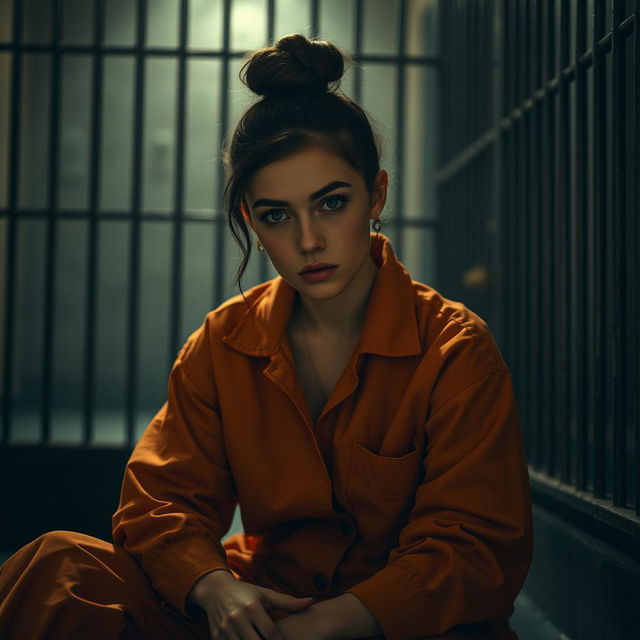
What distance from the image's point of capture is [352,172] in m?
1.33

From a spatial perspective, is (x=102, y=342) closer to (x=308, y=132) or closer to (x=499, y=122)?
(x=499, y=122)

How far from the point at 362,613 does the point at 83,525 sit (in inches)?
66.9

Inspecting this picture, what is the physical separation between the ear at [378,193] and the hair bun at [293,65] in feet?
0.63

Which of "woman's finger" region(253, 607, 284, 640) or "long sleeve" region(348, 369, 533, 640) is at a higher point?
"long sleeve" region(348, 369, 533, 640)

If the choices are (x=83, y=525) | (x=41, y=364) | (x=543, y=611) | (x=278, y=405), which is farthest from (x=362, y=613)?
(x=41, y=364)

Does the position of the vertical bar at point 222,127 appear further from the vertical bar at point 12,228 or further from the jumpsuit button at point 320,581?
the jumpsuit button at point 320,581

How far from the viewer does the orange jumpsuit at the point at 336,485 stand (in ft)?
3.76

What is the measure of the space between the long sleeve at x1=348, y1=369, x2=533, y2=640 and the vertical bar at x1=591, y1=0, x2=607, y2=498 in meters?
0.42

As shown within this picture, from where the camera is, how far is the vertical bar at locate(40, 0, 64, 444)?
2.68m

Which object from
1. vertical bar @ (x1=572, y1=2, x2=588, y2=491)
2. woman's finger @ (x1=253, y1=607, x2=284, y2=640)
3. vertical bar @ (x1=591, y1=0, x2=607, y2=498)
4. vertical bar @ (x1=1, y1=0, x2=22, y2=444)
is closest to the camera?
woman's finger @ (x1=253, y1=607, x2=284, y2=640)

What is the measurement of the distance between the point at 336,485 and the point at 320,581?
16cm

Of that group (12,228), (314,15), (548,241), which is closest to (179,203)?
(12,228)

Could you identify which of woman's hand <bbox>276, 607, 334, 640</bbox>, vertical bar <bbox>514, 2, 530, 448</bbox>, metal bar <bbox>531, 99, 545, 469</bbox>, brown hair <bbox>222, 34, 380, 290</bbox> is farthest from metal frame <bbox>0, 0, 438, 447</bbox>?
woman's hand <bbox>276, 607, 334, 640</bbox>

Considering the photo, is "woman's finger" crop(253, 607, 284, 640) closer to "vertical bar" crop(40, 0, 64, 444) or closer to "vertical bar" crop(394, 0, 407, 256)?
"vertical bar" crop(40, 0, 64, 444)
